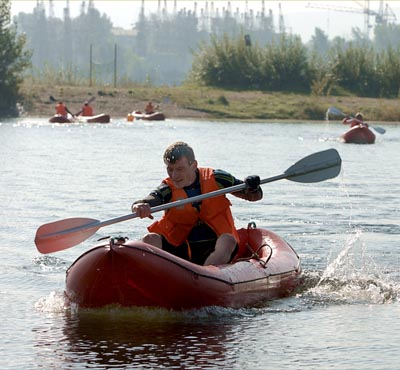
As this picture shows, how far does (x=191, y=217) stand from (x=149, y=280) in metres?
0.91

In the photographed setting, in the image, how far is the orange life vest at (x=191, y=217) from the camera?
365 inches

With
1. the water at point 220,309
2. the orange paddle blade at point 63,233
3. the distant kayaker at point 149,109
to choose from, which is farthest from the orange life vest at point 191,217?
the distant kayaker at point 149,109

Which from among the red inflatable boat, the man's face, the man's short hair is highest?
the man's short hair

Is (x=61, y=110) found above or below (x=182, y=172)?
below

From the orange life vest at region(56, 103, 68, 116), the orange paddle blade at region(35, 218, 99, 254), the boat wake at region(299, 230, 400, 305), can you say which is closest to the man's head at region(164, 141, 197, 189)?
the orange paddle blade at region(35, 218, 99, 254)

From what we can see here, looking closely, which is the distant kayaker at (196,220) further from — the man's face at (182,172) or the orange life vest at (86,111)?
the orange life vest at (86,111)

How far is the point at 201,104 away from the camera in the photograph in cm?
4706

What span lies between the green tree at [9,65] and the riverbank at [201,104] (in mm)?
504

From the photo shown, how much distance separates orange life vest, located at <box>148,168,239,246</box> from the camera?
9281 mm

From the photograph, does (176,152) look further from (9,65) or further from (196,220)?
(9,65)

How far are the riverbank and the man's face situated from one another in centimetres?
3564

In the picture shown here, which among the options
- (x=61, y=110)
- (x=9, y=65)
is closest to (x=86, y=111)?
(x=61, y=110)

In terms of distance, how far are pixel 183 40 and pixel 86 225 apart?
159 m

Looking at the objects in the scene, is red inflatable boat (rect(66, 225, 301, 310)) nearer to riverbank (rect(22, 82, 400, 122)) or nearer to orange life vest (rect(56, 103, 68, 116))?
orange life vest (rect(56, 103, 68, 116))
